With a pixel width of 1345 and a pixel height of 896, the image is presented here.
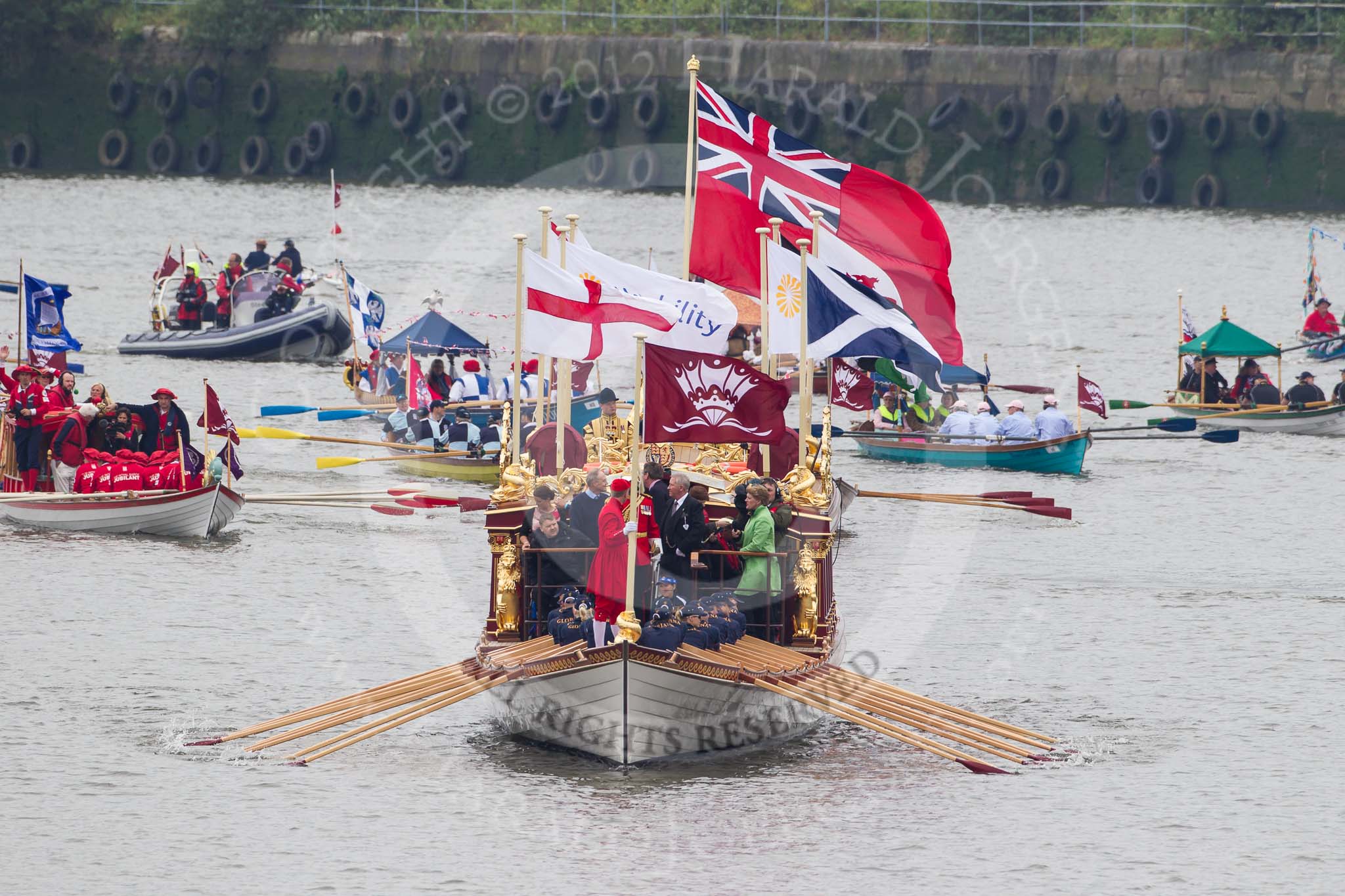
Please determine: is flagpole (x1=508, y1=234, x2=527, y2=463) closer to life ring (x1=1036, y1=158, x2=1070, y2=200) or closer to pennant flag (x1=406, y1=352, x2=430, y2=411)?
pennant flag (x1=406, y1=352, x2=430, y2=411)

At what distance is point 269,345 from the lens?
5994 centimetres

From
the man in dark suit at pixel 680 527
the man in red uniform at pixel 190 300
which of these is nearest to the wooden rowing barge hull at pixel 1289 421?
the man in red uniform at pixel 190 300

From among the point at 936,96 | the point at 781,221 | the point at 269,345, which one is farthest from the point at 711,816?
the point at 936,96

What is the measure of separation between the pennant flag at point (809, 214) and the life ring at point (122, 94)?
274 feet

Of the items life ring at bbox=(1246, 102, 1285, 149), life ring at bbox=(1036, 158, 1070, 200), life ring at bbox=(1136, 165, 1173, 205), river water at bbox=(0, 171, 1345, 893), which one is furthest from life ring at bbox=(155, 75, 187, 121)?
river water at bbox=(0, 171, 1345, 893)

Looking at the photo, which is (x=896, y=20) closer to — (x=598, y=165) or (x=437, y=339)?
(x=598, y=165)

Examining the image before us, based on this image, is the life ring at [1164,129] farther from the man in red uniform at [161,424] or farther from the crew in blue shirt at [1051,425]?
the man in red uniform at [161,424]

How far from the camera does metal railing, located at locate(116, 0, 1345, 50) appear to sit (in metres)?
95.1

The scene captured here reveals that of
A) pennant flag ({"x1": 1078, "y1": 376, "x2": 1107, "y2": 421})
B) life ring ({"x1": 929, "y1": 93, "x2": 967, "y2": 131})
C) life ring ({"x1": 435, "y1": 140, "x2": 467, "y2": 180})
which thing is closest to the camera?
pennant flag ({"x1": 1078, "y1": 376, "x2": 1107, "y2": 421})

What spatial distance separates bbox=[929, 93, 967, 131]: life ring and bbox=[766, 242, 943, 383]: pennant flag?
6802cm

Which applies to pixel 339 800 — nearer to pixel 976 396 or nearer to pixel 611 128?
pixel 976 396

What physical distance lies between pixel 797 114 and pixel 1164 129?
1608cm

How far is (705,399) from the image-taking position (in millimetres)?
23266

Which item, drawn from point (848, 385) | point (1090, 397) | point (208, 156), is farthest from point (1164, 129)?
point (848, 385)
